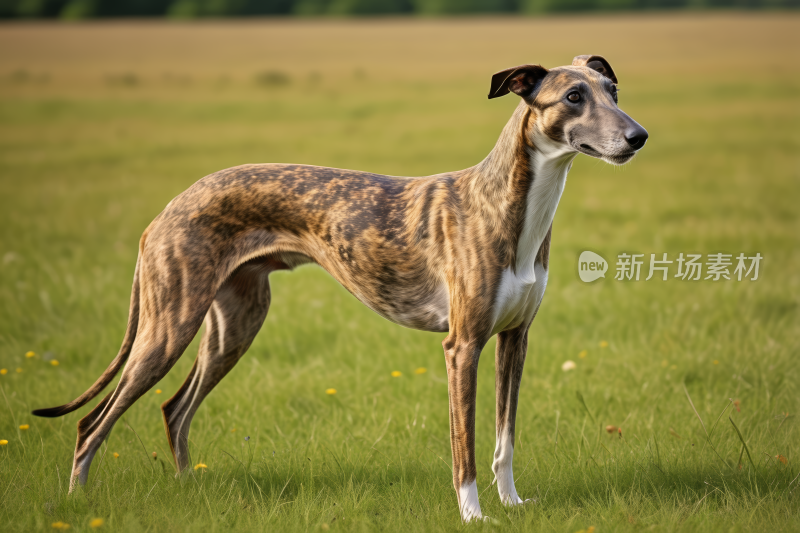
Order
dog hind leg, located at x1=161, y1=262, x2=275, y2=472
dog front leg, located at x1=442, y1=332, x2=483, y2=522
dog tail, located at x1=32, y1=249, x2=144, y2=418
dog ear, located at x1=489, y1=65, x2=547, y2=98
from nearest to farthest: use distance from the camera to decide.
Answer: dog ear, located at x1=489, y1=65, x2=547, y2=98 < dog front leg, located at x1=442, y1=332, x2=483, y2=522 < dog tail, located at x1=32, y1=249, x2=144, y2=418 < dog hind leg, located at x1=161, y1=262, x2=275, y2=472

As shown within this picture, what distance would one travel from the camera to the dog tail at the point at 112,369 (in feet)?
14.9

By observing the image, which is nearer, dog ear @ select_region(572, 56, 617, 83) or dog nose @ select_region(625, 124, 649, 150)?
dog nose @ select_region(625, 124, 649, 150)

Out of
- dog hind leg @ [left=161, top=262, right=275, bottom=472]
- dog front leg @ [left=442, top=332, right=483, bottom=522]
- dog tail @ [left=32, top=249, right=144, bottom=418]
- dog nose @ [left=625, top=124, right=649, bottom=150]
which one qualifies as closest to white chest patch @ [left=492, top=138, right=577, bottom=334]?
dog front leg @ [left=442, top=332, right=483, bottom=522]

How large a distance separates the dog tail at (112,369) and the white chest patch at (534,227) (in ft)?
7.00

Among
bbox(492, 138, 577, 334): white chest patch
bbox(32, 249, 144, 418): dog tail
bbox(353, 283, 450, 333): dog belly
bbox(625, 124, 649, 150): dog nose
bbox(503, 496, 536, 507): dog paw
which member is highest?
bbox(625, 124, 649, 150): dog nose

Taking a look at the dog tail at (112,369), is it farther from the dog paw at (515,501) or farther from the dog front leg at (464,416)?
the dog paw at (515,501)

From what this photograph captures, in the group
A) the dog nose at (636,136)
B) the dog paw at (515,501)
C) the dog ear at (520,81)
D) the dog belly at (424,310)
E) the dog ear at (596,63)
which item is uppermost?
the dog ear at (596,63)

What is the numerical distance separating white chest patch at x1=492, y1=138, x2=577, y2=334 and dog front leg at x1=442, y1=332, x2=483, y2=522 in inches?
9.0

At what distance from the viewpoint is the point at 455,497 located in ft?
14.5

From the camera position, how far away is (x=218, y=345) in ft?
16.1

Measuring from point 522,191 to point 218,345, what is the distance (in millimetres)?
2182

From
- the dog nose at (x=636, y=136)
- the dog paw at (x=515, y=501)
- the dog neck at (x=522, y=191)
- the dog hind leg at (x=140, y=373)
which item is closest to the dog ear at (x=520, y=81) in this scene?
the dog neck at (x=522, y=191)

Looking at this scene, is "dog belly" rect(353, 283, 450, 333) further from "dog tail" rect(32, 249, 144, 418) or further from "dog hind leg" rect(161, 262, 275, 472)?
"dog tail" rect(32, 249, 144, 418)

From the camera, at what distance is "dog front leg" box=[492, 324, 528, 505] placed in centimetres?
434
